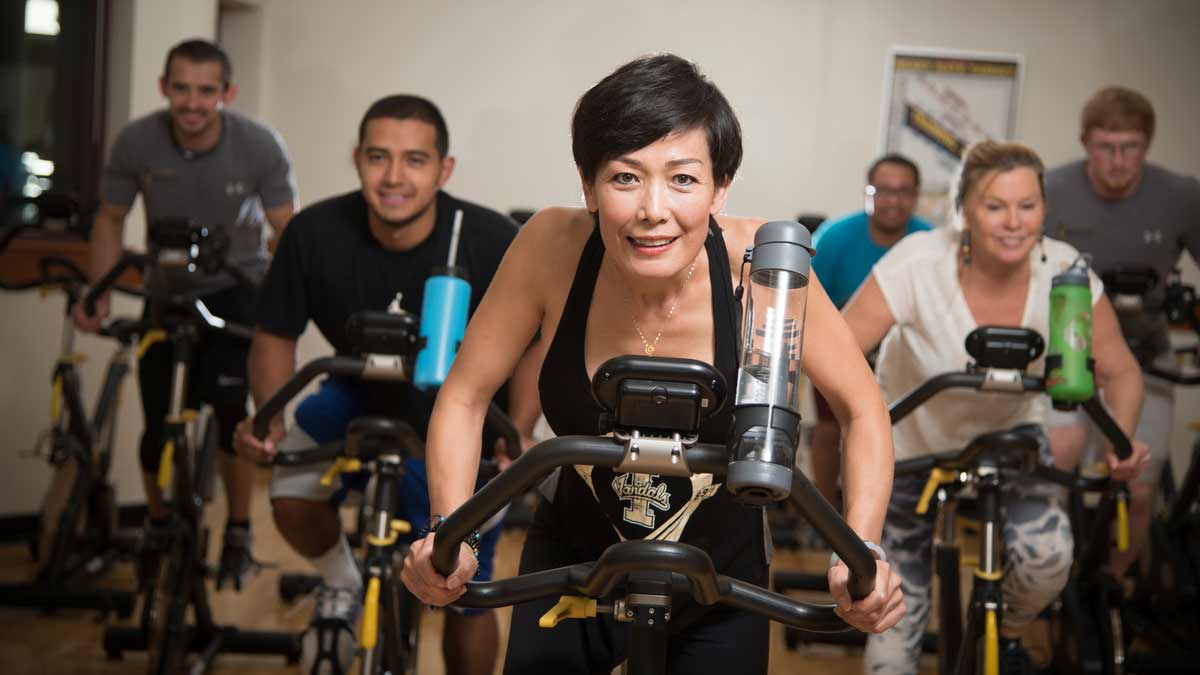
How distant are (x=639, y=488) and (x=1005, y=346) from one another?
99 centimetres

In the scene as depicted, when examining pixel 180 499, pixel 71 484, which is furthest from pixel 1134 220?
pixel 71 484

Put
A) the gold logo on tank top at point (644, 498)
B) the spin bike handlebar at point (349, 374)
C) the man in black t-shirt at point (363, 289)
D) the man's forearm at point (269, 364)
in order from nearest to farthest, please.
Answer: the gold logo on tank top at point (644, 498) → the spin bike handlebar at point (349, 374) → the man in black t-shirt at point (363, 289) → the man's forearm at point (269, 364)

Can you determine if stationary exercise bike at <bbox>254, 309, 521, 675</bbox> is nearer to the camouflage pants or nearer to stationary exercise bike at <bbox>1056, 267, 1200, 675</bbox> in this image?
the camouflage pants

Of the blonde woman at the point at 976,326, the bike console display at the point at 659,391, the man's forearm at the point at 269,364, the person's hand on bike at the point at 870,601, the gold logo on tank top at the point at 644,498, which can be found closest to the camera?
the bike console display at the point at 659,391

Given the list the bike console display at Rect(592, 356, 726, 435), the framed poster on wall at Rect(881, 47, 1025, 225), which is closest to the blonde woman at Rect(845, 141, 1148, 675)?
the bike console display at Rect(592, 356, 726, 435)

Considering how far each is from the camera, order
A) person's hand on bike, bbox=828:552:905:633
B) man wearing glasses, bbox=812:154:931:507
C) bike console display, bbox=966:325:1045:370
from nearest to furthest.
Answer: person's hand on bike, bbox=828:552:905:633 < bike console display, bbox=966:325:1045:370 < man wearing glasses, bbox=812:154:931:507

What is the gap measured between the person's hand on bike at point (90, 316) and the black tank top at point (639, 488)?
218cm

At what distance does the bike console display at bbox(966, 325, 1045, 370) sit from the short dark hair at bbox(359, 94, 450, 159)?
1236 millimetres

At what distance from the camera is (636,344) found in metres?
1.77

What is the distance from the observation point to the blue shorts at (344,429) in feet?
9.08

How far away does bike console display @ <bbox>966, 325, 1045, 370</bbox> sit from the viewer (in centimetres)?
234

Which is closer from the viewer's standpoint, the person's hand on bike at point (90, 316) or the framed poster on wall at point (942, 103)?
the person's hand on bike at point (90, 316)

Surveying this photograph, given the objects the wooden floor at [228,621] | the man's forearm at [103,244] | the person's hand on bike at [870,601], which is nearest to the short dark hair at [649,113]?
the person's hand on bike at [870,601]

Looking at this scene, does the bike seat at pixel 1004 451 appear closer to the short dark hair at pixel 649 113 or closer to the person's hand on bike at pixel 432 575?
the short dark hair at pixel 649 113
